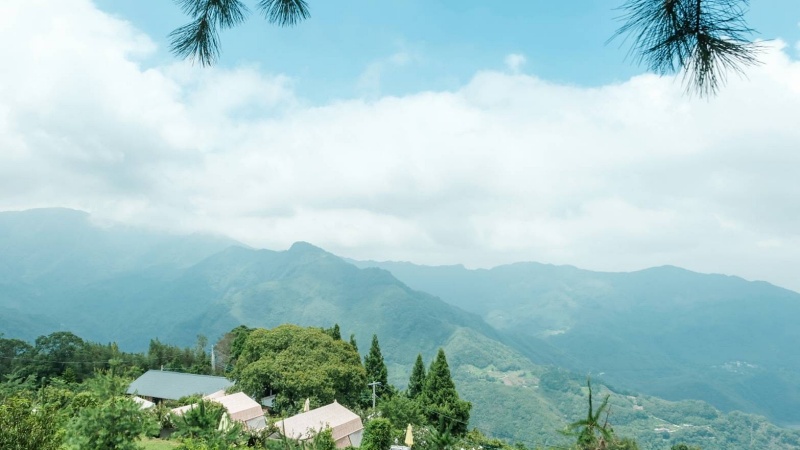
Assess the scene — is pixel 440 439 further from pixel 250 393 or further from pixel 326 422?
pixel 250 393

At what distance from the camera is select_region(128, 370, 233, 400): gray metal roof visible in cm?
2766

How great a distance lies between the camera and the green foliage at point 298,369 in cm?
2259

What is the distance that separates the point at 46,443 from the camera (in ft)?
20.9

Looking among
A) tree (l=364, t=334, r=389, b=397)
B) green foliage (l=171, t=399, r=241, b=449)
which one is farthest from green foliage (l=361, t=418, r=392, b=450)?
tree (l=364, t=334, r=389, b=397)

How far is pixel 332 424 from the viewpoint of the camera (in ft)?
60.9

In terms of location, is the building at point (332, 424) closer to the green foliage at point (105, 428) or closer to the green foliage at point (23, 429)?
the green foliage at point (105, 428)

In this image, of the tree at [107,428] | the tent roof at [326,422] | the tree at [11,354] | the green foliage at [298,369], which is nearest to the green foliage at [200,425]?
the tree at [107,428]

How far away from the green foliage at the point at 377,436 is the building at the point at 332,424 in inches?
82.9

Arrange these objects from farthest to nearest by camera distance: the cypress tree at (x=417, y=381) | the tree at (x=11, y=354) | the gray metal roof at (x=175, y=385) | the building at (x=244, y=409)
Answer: the tree at (x=11, y=354), the cypress tree at (x=417, y=381), the gray metal roof at (x=175, y=385), the building at (x=244, y=409)

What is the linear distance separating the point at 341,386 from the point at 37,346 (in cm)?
2261

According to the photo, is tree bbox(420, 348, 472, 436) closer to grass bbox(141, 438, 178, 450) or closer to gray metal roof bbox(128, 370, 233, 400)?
gray metal roof bbox(128, 370, 233, 400)

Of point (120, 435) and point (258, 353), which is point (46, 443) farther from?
point (258, 353)

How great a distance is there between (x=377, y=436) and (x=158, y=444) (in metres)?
6.54

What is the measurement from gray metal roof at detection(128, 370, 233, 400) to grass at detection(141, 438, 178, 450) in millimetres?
13209
